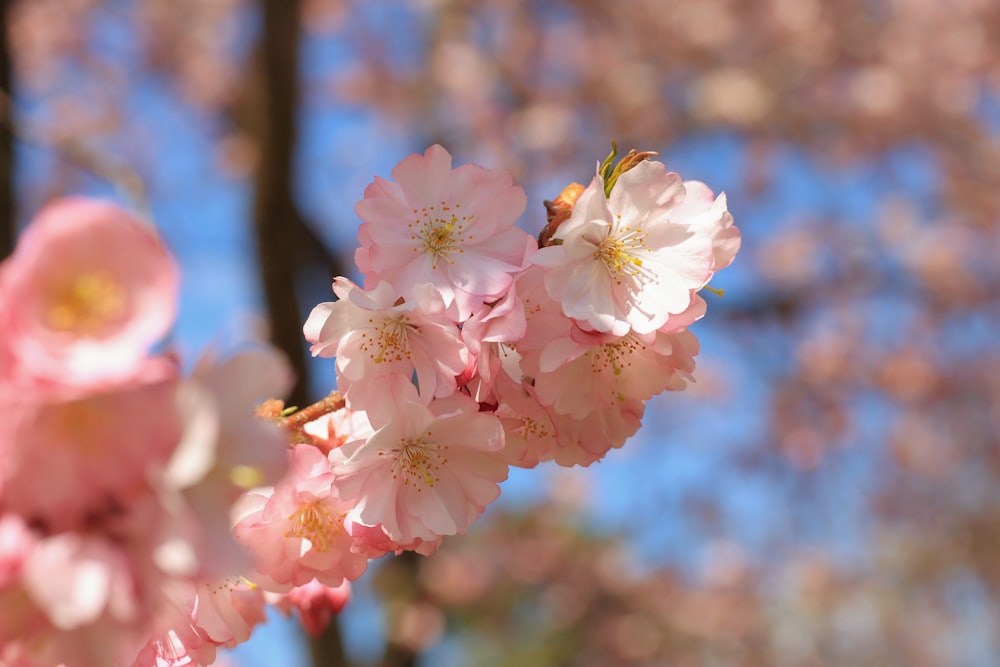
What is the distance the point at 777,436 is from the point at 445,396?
535 cm

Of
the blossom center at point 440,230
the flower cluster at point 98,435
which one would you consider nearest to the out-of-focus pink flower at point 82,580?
the flower cluster at point 98,435

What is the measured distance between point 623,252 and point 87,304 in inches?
20.4

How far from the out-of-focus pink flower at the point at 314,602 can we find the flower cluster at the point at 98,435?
45cm

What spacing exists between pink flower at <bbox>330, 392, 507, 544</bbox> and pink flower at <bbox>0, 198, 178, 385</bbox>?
301 millimetres

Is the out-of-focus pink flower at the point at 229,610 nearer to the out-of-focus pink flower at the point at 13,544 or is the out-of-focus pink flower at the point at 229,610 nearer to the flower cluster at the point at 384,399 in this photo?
the flower cluster at the point at 384,399

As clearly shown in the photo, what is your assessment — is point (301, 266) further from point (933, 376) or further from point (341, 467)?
point (933, 376)

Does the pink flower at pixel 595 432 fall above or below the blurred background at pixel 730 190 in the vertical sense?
below

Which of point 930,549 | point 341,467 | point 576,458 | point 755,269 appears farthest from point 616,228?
point 930,549

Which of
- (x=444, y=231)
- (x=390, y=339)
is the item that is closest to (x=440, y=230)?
(x=444, y=231)

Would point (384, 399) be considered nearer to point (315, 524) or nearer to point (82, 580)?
point (315, 524)

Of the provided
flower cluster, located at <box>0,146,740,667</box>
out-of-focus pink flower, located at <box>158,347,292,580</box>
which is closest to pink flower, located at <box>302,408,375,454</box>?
flower cluster, located at <box>0,146,740,667</box>

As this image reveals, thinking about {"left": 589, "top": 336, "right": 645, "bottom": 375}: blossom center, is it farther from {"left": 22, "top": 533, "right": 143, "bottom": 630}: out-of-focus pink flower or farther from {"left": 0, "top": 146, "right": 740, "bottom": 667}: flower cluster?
{"left": 22, "top": 533, "right": 143, "bottom": 630}: out-of-focus pink flower

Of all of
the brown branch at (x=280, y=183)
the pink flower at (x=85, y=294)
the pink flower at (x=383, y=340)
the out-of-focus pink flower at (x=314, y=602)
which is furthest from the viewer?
the brown branch at (x=280, y=183)

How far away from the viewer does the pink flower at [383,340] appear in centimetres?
74
